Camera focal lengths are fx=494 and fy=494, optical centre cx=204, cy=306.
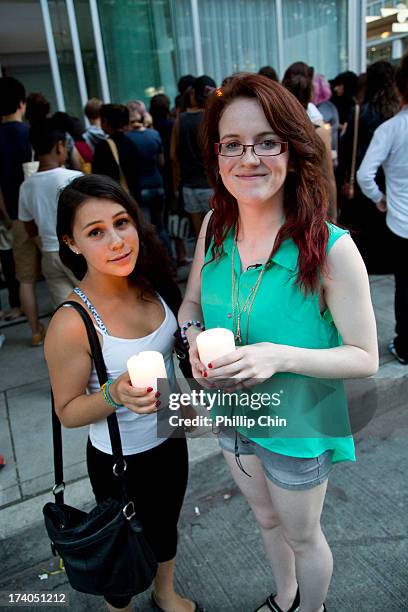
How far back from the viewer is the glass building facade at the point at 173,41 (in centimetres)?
679

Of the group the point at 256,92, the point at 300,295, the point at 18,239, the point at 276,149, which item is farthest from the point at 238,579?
the point at 18,239

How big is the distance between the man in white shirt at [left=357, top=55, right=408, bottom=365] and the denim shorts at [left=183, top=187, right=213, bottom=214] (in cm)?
191

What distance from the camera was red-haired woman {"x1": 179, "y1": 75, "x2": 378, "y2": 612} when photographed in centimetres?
139

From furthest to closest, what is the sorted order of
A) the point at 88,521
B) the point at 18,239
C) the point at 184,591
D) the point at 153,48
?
the point at 153,48
the point at 18,239
the point at 184,591
the point at 88,521

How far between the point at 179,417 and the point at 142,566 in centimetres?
51

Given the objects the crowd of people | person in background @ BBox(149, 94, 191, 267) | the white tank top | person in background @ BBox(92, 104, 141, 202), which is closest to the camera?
the crowd of people

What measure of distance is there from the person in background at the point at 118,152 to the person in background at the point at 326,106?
7.49ft

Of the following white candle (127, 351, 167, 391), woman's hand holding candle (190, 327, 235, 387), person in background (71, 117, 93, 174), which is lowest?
white candle (127, 351, 167, 391)

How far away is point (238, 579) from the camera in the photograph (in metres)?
2.31

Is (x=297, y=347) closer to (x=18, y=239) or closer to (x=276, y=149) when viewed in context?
(x=276, y=149)

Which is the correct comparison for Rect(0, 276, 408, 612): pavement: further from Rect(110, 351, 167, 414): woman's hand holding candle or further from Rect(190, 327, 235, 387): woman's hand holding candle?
Rect(190, 327, 235, 387): woman's hand holding candle

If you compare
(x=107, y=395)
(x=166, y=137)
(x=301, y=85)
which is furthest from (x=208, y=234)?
(x=166, y=137)

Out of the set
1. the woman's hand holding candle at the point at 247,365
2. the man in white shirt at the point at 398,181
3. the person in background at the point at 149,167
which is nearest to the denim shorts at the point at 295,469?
the woman's hand holding candle at the point at 247,365

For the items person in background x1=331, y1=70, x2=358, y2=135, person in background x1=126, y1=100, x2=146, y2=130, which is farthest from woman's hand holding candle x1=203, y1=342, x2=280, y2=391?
person in background x1=331, y1=70, x2=358, y2=135
